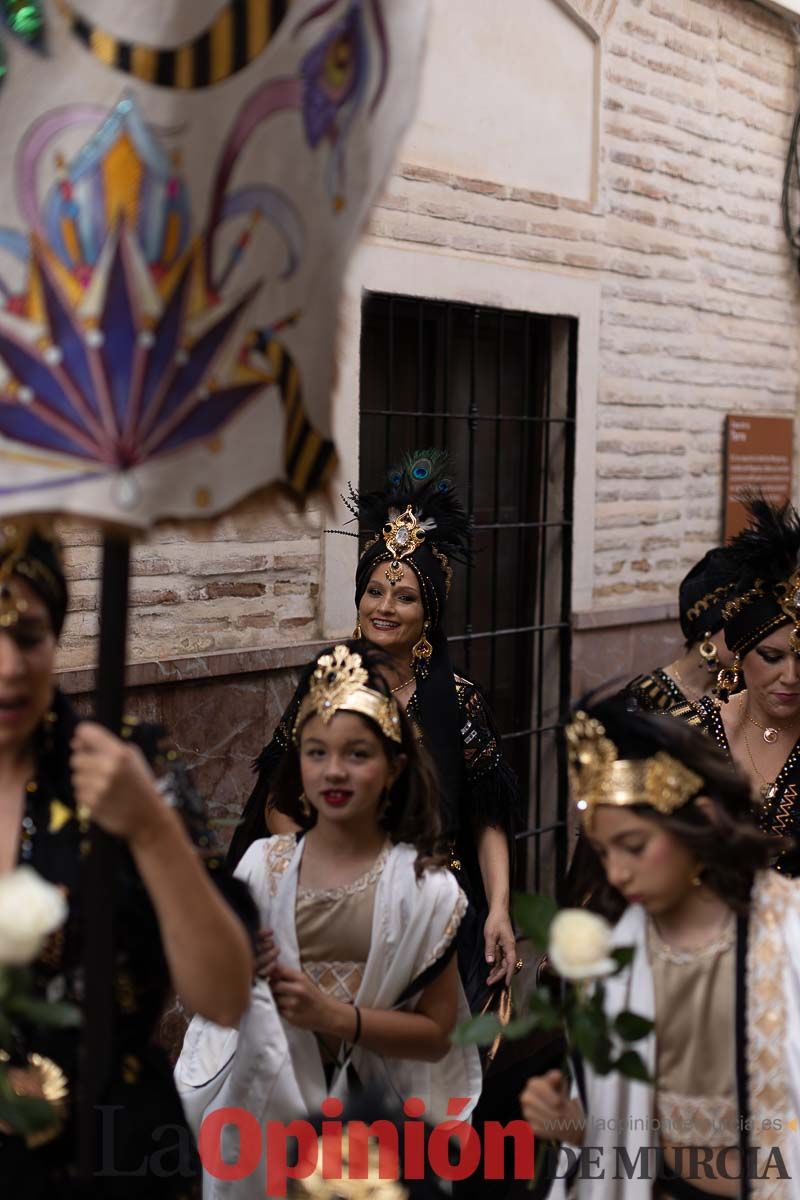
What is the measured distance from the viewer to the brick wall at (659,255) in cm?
639

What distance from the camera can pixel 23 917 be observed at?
1.94 meters

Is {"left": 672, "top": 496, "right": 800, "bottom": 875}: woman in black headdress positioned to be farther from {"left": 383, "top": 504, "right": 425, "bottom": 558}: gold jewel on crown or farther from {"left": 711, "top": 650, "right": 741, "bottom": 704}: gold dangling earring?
{"left": 383, "top": 504, "right": 425, "bottom": 558}: gold jewel on crown

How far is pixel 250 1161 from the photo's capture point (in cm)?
301

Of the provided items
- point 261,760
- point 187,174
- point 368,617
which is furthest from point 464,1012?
point 187,174

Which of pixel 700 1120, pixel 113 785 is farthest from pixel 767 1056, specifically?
pixel 113 785

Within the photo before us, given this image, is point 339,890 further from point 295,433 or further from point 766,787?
point 766,787

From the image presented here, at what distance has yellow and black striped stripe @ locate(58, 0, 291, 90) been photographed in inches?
77.3

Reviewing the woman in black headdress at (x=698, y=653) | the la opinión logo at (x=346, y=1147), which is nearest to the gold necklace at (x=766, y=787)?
the woman in black headdress at (x=698, y=653)

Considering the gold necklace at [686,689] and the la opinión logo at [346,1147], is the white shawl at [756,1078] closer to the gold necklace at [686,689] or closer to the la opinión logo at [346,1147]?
the la opinión logo at [346,1147]

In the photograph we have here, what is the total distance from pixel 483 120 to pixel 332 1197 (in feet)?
18.0

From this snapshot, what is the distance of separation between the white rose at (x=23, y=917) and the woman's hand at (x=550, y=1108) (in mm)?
928

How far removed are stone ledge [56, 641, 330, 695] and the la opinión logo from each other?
6.82 ft

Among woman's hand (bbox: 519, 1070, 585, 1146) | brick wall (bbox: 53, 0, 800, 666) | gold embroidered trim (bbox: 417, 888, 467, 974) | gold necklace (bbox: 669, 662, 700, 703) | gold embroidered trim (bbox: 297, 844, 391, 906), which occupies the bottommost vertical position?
woman's hand (bbox: 519, 1070, 585, 1146)

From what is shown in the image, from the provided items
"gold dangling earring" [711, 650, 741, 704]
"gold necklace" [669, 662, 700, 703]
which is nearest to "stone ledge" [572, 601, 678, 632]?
"gold necklace" [669, 662, 700, 703]
